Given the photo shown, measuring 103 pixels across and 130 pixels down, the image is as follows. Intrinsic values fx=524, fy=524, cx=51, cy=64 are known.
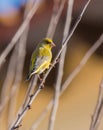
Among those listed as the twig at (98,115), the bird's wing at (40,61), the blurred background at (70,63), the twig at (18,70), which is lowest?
the twig at (98,115)

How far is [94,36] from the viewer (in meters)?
8.30

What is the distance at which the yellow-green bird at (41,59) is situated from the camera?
10.00ft

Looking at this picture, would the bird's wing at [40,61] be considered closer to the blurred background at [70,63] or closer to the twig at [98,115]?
the twig at [98,115]

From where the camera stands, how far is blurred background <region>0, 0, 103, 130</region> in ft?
23.1

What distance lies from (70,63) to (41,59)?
5.41 metres

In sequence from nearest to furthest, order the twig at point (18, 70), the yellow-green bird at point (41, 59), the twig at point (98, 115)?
the twig at point (98, 115) → the twig at point (18, 70) → the yellow-green bird at point (41, 59)

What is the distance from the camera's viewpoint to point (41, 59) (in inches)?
124

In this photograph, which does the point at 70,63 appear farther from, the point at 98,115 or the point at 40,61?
the point at 98,115

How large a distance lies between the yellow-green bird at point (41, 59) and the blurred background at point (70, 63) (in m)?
3.23

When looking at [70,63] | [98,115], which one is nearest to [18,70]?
[98,115]

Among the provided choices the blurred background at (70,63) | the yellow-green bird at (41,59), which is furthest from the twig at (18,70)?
the blurred background at (70,63)

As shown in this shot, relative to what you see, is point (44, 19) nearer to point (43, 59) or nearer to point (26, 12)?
point (43, 59)

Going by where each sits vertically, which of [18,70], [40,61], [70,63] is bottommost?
[18,70]

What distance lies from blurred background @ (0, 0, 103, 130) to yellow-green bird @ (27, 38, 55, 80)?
3.23m
